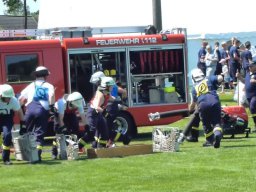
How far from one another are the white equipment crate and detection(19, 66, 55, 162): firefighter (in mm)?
2210

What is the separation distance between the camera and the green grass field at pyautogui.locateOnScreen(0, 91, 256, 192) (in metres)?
12.4

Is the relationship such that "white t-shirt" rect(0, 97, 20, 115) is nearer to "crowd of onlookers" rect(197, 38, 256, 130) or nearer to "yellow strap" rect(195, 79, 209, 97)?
"yellow strap" rect(195, 79, 209, 97)

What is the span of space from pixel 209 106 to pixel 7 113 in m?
4.09

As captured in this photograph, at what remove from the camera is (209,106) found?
17.0 m

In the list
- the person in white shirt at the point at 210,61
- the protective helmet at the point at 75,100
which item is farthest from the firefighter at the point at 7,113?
the person in white shirt at the point at 210,61

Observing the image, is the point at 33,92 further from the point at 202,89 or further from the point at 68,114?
the point at 202,89

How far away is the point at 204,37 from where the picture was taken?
115 feet

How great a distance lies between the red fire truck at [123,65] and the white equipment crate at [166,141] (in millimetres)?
3224

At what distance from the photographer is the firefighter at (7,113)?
1541 centimetres

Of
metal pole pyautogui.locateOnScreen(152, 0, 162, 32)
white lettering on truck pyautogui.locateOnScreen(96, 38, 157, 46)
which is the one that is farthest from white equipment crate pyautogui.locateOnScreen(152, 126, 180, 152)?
metal pole pyautogui.locateOnScreen(152, 0, 162, 32)

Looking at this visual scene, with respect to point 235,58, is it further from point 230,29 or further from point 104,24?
point 104,24

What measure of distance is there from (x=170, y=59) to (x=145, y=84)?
88 centimetres

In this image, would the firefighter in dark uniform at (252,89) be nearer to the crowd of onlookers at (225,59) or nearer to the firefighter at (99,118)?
the firefighter at (99,118)

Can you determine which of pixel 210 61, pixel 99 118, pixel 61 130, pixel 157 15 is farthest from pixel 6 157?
pixel 210 61
